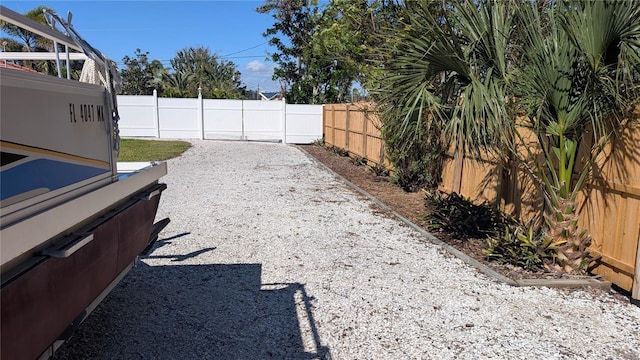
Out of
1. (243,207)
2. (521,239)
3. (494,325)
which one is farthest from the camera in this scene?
(243,207)

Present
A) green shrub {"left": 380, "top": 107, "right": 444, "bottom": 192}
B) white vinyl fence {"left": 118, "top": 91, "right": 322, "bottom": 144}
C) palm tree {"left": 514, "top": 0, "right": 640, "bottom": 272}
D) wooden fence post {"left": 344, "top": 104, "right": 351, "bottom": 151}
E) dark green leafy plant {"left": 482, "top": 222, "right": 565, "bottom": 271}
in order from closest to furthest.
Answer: palm tree {"left": 514, "top": 0, "right": 640, "bottom": 272}
dark green leafy plant {"left": 482, "top": 222, "right": 565, "bottom": 271}
green shrub {"left": 380, "top": 107, "right": 444, "bottom": 192}
wooden fence post {"left": 344, "top": 104, "right": 351, "bottom": 151}
white vinyl fence {"left": 118, "top": 91, "right": 322, "bottom": 144}

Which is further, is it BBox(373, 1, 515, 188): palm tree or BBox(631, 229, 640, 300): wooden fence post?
BBox(373, 1, 515, 188): palm tree

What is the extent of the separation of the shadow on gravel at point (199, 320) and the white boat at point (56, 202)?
0.65 meters

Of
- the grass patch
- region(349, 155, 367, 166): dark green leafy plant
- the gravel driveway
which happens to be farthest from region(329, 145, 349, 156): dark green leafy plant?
the gravel driveway

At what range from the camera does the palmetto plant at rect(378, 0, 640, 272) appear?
4.11m

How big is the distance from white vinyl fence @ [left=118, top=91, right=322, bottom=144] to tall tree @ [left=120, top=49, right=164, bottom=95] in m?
16.4

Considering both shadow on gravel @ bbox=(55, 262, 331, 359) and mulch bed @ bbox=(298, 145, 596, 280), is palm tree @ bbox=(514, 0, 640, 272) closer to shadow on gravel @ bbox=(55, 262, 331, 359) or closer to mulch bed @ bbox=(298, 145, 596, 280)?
mulch bed @ bbox=(298, 145, 596, 280)

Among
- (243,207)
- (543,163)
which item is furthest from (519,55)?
(243,207)

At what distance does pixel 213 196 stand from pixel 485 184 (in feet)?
17.9

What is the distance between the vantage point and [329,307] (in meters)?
4.18

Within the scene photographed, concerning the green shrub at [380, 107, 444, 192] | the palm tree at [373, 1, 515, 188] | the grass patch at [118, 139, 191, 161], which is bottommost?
the grass patch at [118, 139, 191, 161]

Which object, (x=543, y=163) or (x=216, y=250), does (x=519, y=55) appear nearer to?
(x=543, y=163)

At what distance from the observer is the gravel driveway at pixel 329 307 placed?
11.3 ft

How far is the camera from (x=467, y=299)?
4359 millimetres
